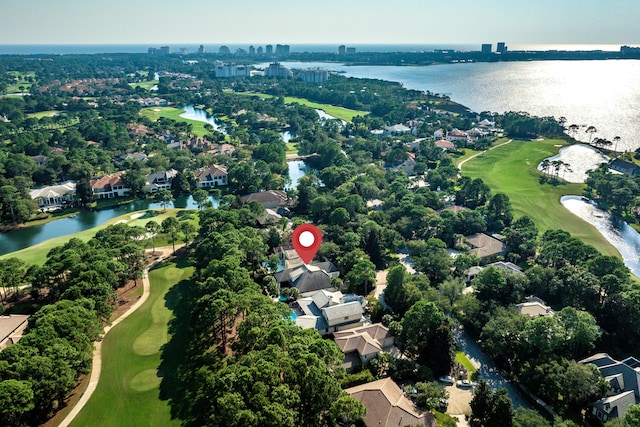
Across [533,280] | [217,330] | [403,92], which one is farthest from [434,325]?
[403,92]

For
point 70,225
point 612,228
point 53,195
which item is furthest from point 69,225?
point 612,228

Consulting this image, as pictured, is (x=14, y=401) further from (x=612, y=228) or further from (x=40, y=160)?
(x=40, y=160)

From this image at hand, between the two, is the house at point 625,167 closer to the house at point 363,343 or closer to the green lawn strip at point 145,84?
the house at point 363,343

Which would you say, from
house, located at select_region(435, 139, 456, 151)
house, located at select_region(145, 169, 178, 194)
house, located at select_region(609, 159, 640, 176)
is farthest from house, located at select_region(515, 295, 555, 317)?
house, located at select_region(435, 139, 456, 151)

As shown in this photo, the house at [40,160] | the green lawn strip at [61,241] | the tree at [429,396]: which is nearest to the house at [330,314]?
the tree at [429,396]

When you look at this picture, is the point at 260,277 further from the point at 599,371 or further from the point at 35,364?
the point at 599,371
